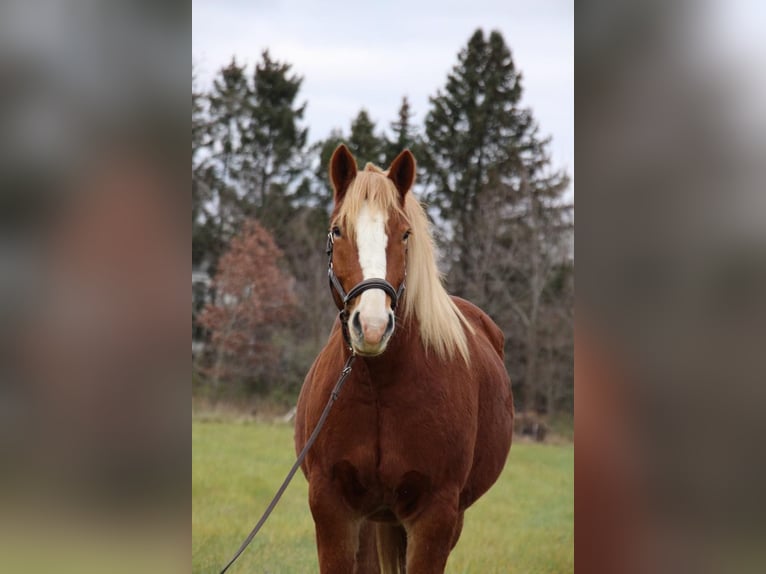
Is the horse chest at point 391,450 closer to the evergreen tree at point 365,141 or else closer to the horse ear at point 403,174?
the horse ear at point 403,174

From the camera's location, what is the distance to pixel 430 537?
3.26 m

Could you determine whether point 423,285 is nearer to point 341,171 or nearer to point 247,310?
point 341,171

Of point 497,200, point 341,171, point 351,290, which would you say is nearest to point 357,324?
point 351,290

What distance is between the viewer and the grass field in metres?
6.38

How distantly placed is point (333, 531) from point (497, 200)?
13.1m

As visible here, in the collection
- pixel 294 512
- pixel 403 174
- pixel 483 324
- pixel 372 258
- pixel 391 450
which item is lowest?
pixel 294 512

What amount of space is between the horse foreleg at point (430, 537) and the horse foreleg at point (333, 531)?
286 mm

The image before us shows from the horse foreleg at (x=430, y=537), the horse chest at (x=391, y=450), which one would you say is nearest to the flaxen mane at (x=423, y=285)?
the horse chest at (x=391, y=450)

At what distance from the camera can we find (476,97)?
16672mm

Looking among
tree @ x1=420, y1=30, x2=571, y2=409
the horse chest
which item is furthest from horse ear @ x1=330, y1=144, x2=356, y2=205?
tree @ x1=420, y1=30, x2=571, y2=409
